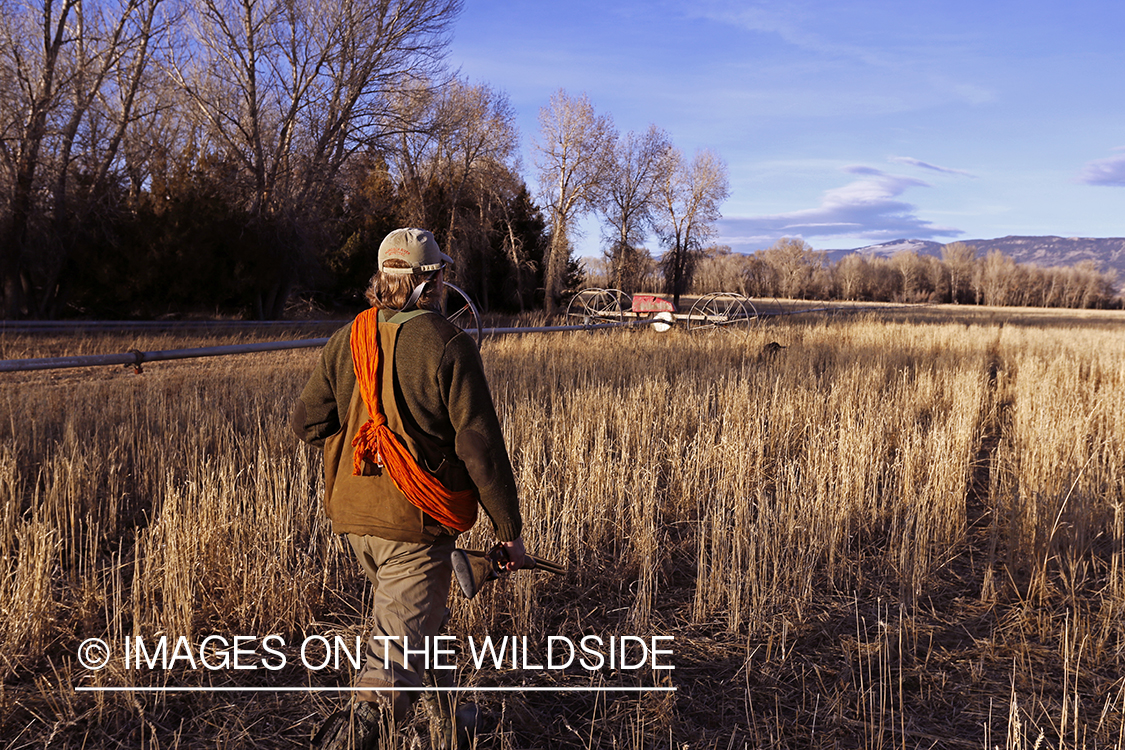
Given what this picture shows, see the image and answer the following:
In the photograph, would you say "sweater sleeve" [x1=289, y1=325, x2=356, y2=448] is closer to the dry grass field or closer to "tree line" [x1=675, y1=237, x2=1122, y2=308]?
the dry grass field

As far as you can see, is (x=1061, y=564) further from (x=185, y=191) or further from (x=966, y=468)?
(x=185, y=191)

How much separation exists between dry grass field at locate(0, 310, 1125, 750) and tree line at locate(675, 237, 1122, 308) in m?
80.7

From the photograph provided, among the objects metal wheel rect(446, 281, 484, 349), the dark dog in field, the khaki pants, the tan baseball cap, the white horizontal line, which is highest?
the tan baseball cap

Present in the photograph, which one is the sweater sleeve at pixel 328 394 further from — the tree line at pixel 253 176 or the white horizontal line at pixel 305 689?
the tree line at pixel 253 176

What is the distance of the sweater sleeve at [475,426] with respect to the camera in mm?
2148

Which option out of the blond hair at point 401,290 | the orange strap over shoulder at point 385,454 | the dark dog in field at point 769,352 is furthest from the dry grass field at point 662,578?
the dark dog in field at point 769,352

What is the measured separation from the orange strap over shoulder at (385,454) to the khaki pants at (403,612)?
0.13 meters

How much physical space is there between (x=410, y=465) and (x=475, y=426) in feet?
0.80

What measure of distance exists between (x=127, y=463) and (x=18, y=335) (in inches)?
430

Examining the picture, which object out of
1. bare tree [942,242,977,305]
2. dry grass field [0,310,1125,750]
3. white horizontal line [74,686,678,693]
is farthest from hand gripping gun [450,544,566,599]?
bare tree [942,242,977,305]

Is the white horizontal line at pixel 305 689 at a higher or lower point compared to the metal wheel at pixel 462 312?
lower

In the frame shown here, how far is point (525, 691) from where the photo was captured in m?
2.93

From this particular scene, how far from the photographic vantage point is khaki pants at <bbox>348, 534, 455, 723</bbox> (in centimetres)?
220

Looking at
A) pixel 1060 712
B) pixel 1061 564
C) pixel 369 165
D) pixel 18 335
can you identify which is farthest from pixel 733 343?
pixel 369 165
